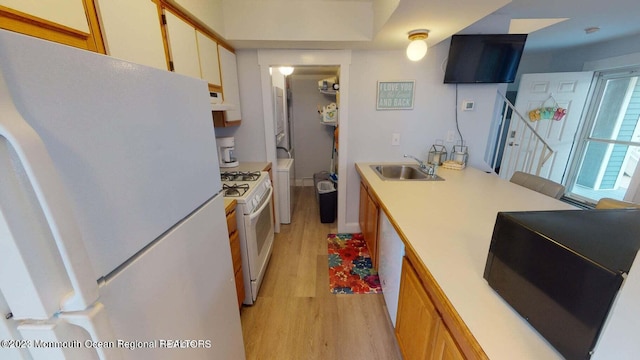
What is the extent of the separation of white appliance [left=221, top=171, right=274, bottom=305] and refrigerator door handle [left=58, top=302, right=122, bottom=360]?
116 centimetres

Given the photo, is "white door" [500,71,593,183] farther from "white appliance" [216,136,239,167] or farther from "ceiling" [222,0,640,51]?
"white appliance" [216,136,239,167]

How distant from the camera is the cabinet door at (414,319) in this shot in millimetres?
940

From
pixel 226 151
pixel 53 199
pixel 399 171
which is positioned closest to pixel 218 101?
pixel 226 151

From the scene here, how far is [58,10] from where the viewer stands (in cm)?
77

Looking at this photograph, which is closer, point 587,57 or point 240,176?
point 240,176

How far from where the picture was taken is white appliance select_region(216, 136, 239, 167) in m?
2.29

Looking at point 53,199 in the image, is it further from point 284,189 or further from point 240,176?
point 284,189

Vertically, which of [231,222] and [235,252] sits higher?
[231,222]

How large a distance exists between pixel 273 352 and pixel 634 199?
15.3 feet

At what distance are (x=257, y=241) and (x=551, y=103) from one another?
460 cm

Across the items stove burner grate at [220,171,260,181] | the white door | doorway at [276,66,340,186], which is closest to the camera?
stove burner grate at [220,171,260,181]

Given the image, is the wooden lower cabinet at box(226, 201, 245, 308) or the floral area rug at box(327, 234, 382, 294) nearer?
the wooden lower cabinet at box(226, 201, 245, 308)

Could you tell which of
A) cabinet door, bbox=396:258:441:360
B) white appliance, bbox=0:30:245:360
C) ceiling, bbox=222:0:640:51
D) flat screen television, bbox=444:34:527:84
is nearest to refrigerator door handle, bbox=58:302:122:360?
white appliance, bbox=0:30:245:360

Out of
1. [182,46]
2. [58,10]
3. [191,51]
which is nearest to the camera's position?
[58,10]
